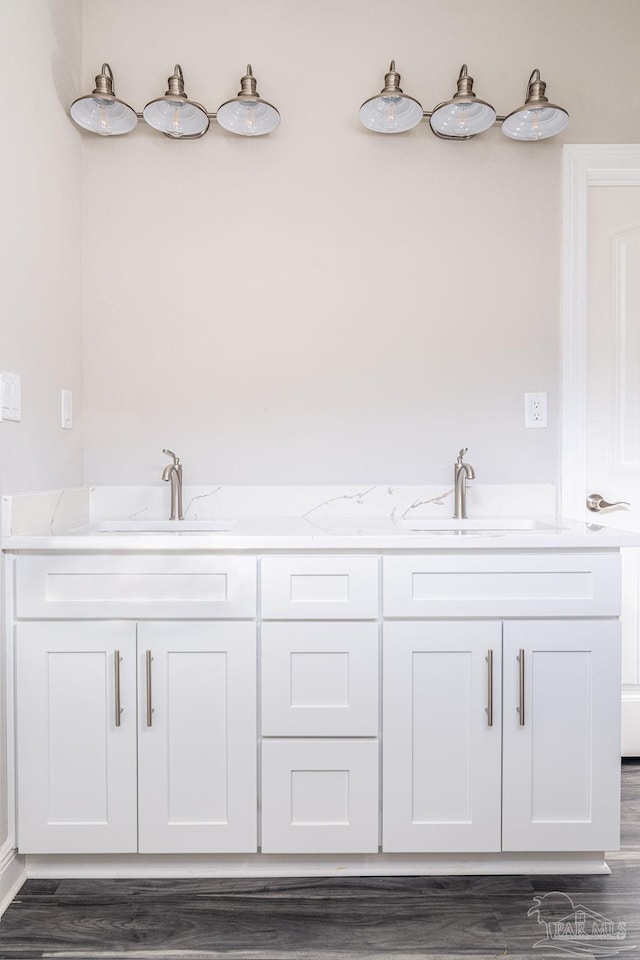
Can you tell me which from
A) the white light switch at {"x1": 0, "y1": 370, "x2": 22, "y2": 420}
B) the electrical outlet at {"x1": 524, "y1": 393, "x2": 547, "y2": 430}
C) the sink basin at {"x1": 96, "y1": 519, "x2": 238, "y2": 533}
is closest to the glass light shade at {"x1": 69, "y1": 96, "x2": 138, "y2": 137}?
the white light switch at {"x1": 0, "y1": 370, "x2": 22, "y2": 420}

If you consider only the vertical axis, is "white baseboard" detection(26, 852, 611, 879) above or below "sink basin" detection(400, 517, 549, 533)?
below

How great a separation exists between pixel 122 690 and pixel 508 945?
104cm

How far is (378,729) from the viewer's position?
149 cm

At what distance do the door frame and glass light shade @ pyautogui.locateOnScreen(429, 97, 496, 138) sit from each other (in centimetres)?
33

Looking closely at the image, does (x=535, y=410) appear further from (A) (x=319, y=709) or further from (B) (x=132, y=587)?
(B) (x=132, y=587)

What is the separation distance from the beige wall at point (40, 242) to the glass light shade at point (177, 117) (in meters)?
0.27

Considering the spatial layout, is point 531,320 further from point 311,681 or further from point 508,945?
point 508,945

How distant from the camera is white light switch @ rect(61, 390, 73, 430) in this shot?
185 centimetres

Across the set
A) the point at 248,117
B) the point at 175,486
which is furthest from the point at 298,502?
the point at 248,117

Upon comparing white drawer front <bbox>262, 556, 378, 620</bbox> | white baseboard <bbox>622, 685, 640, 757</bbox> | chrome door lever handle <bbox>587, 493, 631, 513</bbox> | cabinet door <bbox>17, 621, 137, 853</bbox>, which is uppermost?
chrome door lever handle <bbox>587, 493, 631, 513</bbox>

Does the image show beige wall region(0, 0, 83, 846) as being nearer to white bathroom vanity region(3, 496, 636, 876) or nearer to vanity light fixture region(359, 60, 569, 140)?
white bathroom vanity region(3, 496, 636, 876)

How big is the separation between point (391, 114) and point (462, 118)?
0.74 feet

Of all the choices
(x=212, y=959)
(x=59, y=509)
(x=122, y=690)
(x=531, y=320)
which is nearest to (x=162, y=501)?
(x=59, y=509)

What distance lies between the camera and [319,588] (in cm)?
150
